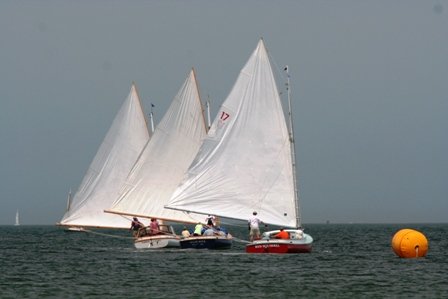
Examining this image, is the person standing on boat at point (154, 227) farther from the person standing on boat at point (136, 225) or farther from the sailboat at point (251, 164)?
the sailboat at point (251, 164)

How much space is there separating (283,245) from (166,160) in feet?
60.7

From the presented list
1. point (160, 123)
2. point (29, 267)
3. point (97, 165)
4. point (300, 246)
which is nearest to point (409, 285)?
point (300, 246)

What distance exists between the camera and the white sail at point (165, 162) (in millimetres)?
81062

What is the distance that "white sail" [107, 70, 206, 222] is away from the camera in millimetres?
81062

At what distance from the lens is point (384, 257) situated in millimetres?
69750

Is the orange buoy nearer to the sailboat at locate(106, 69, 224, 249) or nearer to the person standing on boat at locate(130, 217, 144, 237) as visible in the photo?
the sailboat at locate(106, 69, 224, 249)

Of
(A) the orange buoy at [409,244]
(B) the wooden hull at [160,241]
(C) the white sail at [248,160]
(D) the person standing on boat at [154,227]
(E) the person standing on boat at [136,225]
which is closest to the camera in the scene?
(A) the orange buoy at [409,244]

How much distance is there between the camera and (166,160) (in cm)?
8144

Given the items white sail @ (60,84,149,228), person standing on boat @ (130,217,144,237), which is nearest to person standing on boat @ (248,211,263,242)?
person standing on boat @ (130,217,144,237)

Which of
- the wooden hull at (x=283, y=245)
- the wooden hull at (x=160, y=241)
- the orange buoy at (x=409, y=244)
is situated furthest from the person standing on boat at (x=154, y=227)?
the orange buoy at (x=409, y=244)

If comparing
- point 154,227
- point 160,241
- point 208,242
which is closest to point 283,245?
point 208,242

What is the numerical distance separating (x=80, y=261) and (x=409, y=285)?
25506mm

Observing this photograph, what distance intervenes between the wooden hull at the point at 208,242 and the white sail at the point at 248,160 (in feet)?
10.6

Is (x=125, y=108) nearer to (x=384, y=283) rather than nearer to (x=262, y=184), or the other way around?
(x=262, y=184)
